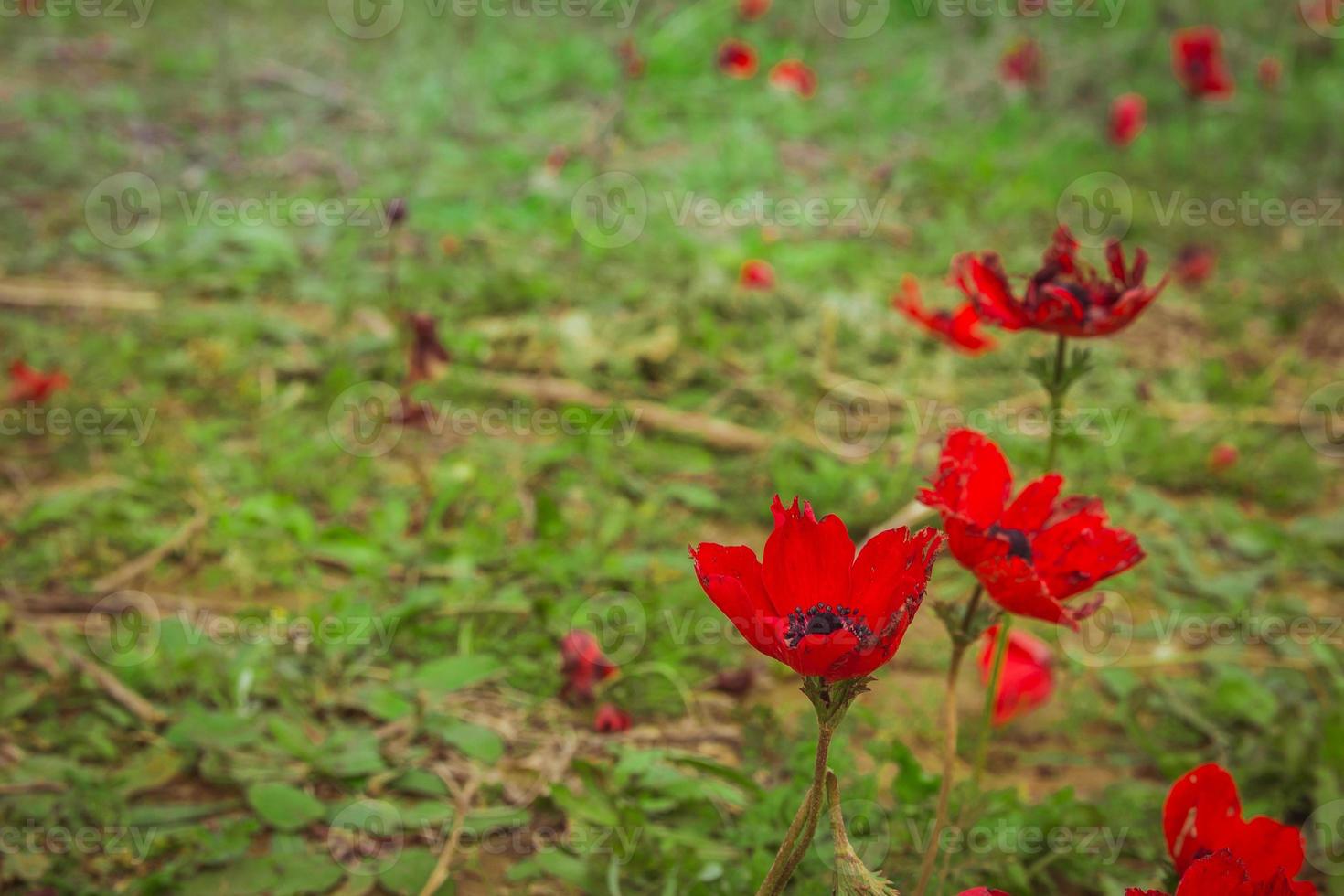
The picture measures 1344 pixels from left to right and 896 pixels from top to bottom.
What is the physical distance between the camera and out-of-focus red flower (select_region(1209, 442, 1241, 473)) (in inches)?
116

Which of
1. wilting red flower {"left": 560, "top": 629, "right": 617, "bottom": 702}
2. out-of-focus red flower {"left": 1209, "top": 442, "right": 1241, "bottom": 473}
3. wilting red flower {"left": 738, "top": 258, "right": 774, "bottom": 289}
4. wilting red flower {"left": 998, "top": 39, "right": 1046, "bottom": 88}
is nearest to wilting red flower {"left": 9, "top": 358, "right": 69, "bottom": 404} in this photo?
A: wilting red flower {"left": 560, "top": 629, "right": 617, "bottom": 702}

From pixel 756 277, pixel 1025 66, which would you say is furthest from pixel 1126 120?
pixel 756 277

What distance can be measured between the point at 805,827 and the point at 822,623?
0.18 m

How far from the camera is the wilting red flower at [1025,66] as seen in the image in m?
5.22

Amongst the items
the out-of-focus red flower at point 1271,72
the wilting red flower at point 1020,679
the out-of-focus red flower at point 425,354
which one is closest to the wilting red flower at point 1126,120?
the out-of-focus red flower at point 1271,72

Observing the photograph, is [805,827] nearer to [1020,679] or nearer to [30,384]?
[1020,679]

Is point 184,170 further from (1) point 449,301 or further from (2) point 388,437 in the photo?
(2) point 388,437

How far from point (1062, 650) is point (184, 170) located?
377cm

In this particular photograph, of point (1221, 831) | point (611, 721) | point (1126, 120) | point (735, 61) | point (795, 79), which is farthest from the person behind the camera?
point (795, 79)

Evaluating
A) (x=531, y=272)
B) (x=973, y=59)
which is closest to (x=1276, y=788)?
(x=531, y=272)

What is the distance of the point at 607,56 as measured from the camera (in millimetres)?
6160

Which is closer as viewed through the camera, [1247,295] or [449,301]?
[449,301]

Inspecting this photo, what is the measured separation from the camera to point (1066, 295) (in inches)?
53.7

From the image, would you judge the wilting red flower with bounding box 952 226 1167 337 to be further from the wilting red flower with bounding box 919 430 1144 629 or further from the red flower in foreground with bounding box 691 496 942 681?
the red flower in foreground with bounding box 691 496 942 681
